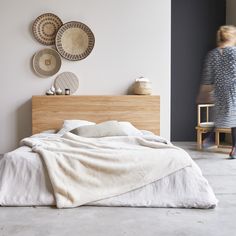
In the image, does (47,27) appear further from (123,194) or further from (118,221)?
(118,221)

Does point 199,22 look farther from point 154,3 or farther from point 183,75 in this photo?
point 154,3

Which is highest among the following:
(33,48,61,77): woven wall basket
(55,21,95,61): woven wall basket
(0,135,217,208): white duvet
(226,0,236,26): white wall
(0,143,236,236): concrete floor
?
(226,0,236,26): white wall

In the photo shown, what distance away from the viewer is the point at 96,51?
4512 mm

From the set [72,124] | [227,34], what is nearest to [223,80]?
[227,34]

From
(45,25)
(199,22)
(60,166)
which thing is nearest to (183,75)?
→ (199,22)

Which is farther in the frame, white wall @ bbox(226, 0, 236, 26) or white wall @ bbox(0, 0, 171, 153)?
white wall @ bbox(226, 0, 236, 26)

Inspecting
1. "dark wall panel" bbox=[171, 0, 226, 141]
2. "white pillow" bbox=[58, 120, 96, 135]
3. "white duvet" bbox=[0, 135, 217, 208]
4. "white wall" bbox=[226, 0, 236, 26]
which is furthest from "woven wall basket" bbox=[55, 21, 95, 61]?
"white wall" bbox=[226, 0, 236, 26]

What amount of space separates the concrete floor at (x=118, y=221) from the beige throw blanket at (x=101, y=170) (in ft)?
0.37

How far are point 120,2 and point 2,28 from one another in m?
1.52

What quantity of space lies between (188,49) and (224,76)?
189 centimetres

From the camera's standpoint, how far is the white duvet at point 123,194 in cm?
237

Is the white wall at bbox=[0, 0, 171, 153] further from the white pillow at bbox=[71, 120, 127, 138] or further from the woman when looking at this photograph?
the white pillow at bbox=[71, 120, 127, 138]

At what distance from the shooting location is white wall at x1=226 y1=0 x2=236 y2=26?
18.1ft

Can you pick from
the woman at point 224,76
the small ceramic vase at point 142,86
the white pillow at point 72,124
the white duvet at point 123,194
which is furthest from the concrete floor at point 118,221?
the small ceramic vase at point 142,86
